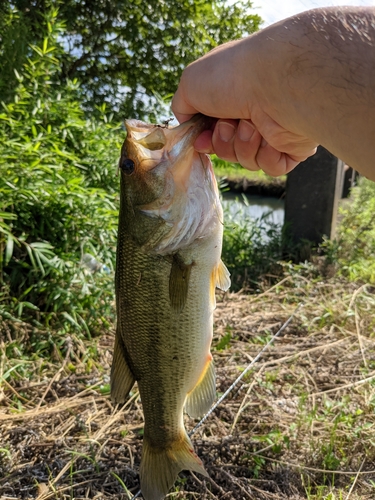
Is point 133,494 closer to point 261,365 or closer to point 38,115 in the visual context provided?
point 261,365

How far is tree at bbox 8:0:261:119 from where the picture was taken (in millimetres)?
8503

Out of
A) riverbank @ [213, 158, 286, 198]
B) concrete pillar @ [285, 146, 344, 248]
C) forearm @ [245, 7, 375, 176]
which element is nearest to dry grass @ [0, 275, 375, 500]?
forearm @ [245, 7, 375, 176]

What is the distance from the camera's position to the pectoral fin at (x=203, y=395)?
194 centimetres

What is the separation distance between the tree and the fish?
672 centimetres

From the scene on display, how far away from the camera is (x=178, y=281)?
1.72 meters

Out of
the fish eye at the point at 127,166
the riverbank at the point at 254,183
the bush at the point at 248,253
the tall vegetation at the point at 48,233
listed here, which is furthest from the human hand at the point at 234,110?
the riverbank at the point at 254,183

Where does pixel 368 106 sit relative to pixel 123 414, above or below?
above

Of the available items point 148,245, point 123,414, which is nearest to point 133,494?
point 123,414

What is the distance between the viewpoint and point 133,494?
2.32m

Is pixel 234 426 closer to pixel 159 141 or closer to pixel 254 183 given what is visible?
pixel 159 141

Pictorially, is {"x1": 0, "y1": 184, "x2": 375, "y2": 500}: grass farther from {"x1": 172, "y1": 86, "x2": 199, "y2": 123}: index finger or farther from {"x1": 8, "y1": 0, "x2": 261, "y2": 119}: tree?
{"x1": 8, "y1": 0, "x2": 261, "y2": 119}: tree

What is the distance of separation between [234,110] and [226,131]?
102 mm

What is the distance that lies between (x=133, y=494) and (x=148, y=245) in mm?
1419

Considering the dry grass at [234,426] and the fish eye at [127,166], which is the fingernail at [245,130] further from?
the dry grass at [234,426]
